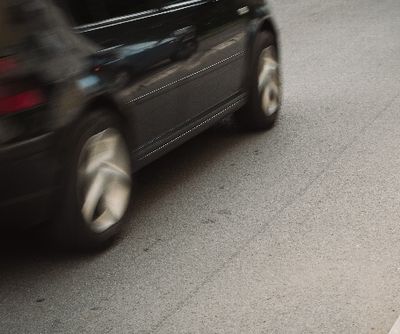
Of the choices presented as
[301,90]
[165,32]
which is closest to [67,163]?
[165,32]

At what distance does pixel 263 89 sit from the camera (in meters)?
8.05

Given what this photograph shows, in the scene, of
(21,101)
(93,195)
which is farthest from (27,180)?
(93,195)

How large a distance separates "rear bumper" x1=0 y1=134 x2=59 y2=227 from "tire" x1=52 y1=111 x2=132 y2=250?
0.53 ft

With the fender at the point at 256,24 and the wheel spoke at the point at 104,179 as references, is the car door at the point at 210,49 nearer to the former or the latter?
the fender at the point at 256,24

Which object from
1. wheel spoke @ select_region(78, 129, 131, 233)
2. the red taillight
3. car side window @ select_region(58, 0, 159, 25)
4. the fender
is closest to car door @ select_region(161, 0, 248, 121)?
the fender

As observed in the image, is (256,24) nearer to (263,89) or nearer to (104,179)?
(263,89)

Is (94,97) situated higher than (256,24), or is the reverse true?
(94,97)

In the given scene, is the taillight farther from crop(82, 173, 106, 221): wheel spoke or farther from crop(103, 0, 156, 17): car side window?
crop(103, 0, 156, 17): car side window

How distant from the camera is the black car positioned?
16.2 feet

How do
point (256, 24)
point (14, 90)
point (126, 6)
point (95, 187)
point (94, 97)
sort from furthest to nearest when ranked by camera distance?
point (256, 24) < point (126, 6) < point (95, 187) < point (94, 97) < point (14, 90)

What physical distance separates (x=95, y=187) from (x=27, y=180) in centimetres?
64

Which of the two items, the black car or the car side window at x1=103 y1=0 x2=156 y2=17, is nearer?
the black car

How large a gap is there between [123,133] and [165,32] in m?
0.81

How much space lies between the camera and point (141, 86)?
19.3 ft
